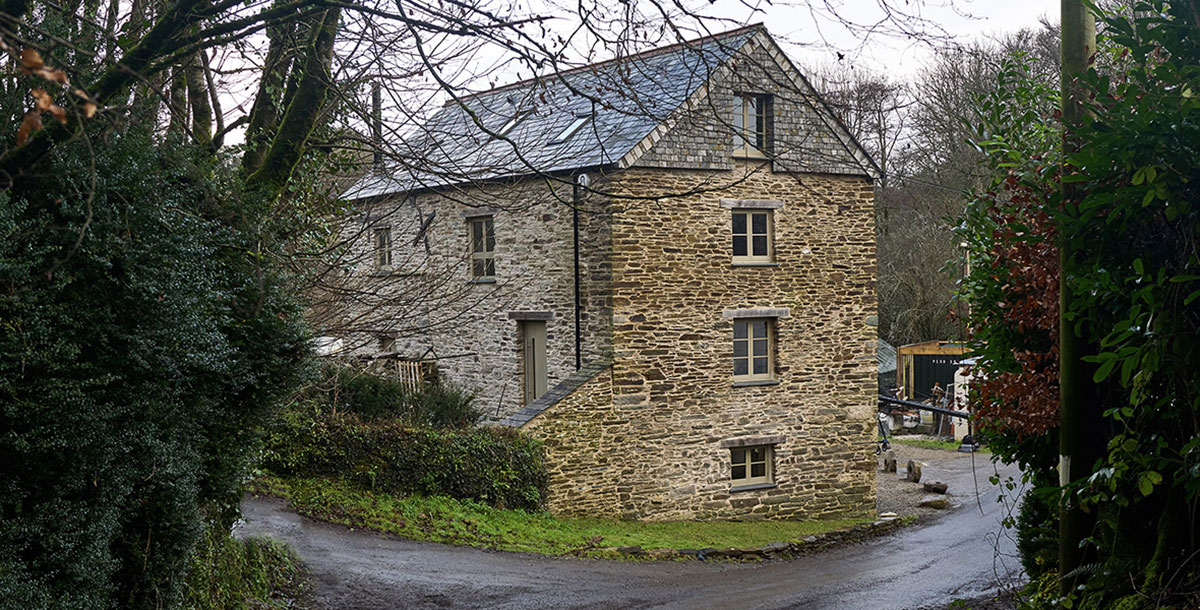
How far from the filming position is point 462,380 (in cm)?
2302

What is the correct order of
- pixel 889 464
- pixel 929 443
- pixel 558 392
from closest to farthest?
pixel 558 392, pixel 889 464, pixel 929 443

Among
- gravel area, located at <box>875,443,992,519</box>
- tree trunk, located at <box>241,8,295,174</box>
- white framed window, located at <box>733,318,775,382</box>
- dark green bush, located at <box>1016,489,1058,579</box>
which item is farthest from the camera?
gravel area, located at <box>875,443,992,519</box>

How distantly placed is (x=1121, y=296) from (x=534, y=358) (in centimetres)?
1608

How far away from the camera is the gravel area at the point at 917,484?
21.8 metres

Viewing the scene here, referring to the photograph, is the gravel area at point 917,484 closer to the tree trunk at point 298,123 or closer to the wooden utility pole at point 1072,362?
the wooden utility pole at point 1072,362

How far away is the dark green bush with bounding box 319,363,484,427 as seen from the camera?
55.8 feet

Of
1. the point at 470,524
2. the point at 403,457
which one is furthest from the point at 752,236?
the point at 470,524

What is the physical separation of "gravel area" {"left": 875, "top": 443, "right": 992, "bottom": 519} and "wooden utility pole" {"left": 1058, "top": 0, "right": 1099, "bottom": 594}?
14.4 meters

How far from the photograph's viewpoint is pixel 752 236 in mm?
20219

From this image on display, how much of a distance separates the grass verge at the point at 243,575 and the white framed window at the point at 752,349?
11312mm

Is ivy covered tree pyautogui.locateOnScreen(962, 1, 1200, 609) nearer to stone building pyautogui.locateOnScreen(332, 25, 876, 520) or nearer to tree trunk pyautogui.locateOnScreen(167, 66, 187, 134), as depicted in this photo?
tree trunk pyautogui.locateOnScreen(167, 66, 187, 134)

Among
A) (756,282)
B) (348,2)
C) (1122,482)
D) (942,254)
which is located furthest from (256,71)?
(942,254)

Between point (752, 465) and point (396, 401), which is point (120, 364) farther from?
point (752, 465)

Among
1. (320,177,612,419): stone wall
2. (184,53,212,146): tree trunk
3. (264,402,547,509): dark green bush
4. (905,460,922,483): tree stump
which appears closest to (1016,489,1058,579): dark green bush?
(184,53,212,146): tree trunk
